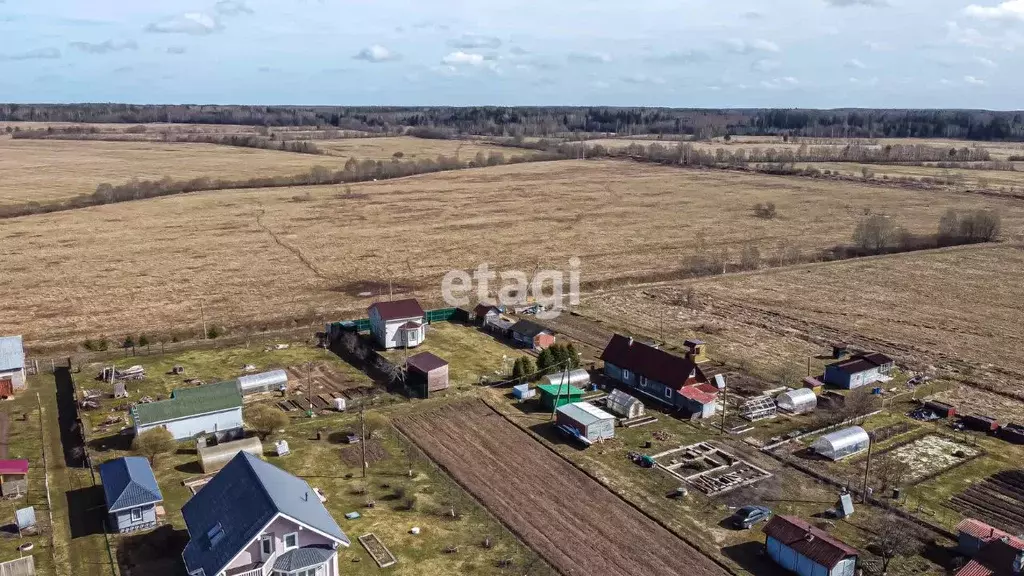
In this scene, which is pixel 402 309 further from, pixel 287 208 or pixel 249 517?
pixel 287 208

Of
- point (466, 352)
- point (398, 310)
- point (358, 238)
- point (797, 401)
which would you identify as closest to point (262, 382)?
point (398, 310)

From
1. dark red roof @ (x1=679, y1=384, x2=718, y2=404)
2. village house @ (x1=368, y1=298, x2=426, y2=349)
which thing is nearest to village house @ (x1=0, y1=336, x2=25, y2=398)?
village house @ (x1=368, y1=298, x2=426, y2=349)

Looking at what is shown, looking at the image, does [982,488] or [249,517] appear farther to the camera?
[982,488]

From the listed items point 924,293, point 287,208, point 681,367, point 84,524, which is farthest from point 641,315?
point 287,208

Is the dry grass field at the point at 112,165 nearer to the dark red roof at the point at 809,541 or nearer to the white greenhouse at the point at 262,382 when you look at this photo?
the white greenhouse at the point at 262,382

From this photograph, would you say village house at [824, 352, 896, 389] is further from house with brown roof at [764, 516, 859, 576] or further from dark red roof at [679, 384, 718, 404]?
house with brown roof at [764, 516, 859, 576]

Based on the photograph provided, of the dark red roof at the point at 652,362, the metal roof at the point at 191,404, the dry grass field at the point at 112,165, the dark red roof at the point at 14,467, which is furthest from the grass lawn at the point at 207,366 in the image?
the dry grass field at the point at 112,165
